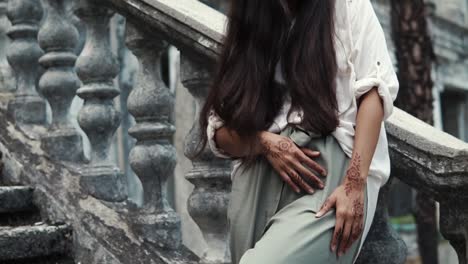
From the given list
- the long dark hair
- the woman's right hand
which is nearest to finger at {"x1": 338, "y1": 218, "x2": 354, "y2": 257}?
the woman's right hand

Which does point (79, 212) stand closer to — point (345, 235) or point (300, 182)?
point (300, 182)

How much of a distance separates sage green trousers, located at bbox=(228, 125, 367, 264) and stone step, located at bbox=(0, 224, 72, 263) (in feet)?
3.87

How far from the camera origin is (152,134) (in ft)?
11.6

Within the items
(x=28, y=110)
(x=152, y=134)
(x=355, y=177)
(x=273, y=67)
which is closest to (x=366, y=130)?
(x=355, y=177)

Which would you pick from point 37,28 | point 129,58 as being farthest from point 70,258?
point 129,58

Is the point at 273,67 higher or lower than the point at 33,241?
higher

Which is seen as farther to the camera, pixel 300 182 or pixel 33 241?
pixel 33 241

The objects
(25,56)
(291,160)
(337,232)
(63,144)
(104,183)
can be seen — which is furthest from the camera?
(25,56)

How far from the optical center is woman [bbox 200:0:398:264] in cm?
246

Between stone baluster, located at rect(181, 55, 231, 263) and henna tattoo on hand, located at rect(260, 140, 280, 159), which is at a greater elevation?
henna tattoo on hand, located at rect(260, 140, 280, 159)

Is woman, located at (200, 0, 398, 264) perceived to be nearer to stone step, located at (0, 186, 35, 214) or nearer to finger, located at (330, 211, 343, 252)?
finger, located at (330, 211, 343, 252)

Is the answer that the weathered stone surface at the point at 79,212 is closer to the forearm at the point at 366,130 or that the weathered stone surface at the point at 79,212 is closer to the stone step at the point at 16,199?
the stone step at the point at 16,199

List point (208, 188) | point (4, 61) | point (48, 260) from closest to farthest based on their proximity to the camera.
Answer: point (208, 188), point (48, 260), point (4, 61)

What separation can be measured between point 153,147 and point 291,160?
1.10 metres
